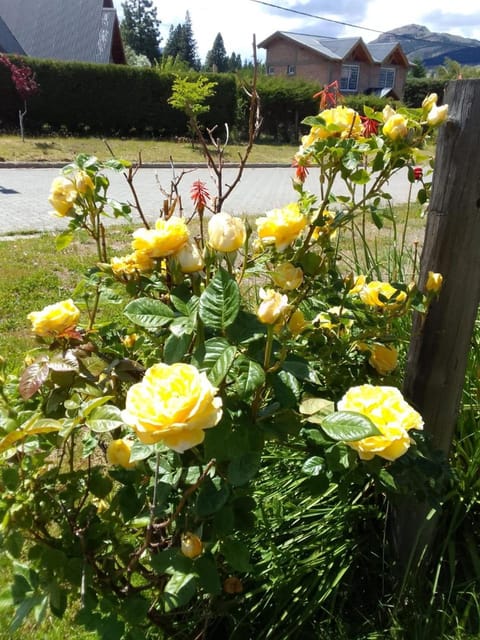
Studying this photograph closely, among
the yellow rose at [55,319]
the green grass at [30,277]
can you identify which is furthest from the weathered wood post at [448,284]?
the green grass at [30,277]

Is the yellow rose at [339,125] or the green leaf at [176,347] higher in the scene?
the yellow rose at [339,125]

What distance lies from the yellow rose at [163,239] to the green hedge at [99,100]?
1655 cm

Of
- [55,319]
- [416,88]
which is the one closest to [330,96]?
[55,319]

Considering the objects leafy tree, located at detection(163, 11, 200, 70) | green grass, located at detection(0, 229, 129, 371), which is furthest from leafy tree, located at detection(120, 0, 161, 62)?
green grass, located at detection(0, 229, 129, 371)

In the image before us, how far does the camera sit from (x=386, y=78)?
37.5 metres

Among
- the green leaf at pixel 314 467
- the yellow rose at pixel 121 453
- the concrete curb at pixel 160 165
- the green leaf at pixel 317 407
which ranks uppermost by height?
the green leaf at pixel 317 407

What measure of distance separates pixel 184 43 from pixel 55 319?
253ft

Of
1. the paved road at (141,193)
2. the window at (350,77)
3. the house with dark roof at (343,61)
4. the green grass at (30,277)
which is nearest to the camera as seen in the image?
the green grass at (30,277)

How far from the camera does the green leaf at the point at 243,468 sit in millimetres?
917

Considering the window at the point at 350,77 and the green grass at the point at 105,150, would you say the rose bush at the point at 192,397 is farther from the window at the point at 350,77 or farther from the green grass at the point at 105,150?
the window at the point at 350,77

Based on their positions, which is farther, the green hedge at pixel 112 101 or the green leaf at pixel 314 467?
the green hedge at pixel 112 101

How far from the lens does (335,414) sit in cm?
94

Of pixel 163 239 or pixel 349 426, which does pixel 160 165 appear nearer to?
pixel 163 239

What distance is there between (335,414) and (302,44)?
38394 mm
